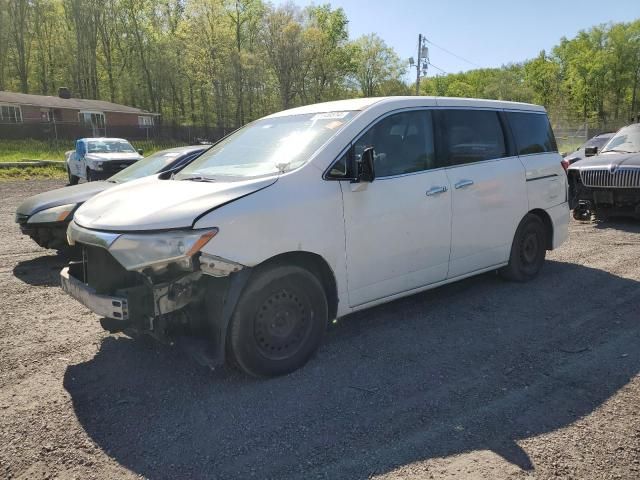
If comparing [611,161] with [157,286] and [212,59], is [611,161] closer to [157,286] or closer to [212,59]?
[157,286]

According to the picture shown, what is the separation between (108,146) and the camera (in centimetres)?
1725

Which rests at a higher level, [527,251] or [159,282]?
[159,282]

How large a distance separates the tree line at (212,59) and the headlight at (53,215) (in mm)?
50930

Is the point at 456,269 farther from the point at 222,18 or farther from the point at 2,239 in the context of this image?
the point at 222,18

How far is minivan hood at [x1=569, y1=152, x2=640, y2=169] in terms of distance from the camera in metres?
9.03

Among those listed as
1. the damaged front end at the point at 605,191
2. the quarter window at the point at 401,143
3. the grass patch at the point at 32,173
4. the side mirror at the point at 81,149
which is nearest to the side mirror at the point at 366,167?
the quarter window at the point at 401,143

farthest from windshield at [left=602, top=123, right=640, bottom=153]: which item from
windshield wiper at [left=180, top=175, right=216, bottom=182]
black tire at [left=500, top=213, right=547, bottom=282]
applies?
windshield wiper at [left=180, top=175, right=216, bottom=182]

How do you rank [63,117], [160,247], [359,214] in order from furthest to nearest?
[63,117], [359,214], [160,247]

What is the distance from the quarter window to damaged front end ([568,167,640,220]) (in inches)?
213

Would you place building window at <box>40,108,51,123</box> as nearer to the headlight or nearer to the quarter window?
the headlight

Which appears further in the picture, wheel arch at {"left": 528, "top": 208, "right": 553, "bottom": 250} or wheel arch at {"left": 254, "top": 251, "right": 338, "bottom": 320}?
wheel arch at {"left": 528, "top": 208, "right": 553, "bottom": 250}

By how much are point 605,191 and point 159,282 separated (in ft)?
28.6

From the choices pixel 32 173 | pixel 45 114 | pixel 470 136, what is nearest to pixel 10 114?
pixel 45 114

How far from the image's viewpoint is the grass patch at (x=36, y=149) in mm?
27222
